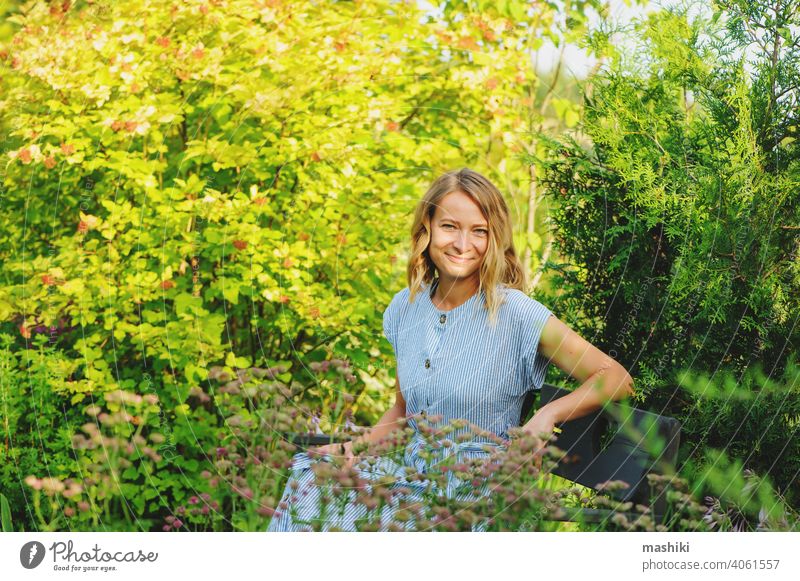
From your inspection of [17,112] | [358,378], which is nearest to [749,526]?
[358,378]

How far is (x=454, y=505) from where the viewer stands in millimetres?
2027

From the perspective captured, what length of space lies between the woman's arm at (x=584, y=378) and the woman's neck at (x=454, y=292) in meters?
0.33

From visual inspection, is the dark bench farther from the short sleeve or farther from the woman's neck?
the woman's neck

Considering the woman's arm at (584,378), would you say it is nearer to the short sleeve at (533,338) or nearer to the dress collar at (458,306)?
the short sleeve at (533,338)

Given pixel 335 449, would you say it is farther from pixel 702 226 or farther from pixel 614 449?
pixel 702 226

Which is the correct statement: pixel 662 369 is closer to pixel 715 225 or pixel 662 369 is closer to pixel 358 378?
pixel 715 225

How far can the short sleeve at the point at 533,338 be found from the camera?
246 centimetres

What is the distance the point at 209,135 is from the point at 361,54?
0.83 meters

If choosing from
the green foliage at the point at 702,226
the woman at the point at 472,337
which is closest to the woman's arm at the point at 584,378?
the woman at the point at 472,337

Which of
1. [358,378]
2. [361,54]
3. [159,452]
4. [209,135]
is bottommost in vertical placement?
[159,452]
